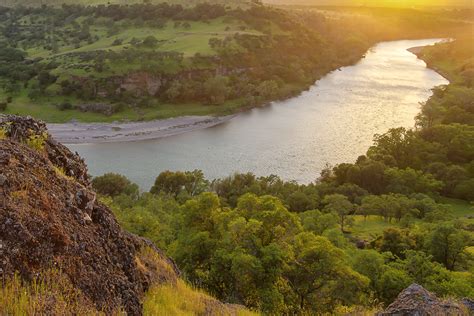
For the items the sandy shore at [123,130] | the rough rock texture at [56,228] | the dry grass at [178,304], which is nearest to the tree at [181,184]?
the sandy shore at [123,130]

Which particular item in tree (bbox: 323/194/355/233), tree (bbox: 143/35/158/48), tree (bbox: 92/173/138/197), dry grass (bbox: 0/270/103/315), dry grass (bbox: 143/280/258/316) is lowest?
tree (bbox: 323/194/355/233)

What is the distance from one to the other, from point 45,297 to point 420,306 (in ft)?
27.4

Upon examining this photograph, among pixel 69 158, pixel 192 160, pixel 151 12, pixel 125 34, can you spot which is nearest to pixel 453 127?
pixel 192 160

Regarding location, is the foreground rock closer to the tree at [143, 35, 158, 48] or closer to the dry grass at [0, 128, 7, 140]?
the dry grass at [0, 128, 7, 140]

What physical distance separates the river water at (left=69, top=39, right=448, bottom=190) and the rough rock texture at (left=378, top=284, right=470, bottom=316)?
165ft

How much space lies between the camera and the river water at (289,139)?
219 feet

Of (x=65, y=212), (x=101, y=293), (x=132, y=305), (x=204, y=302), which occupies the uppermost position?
(x=65, y=212)

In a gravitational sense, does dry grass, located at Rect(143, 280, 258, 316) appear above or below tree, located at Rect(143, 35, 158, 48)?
below

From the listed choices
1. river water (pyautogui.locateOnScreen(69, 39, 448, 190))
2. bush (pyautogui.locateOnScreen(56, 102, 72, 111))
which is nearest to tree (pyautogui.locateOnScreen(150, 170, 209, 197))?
river water (pyautogui.locateOnScreen(69, 39, 448, 190))

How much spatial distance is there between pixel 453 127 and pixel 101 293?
71.8 metres

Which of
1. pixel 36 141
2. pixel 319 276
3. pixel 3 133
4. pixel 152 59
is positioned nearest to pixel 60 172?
pixel 36 141

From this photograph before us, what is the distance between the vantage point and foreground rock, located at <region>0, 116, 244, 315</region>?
7.54 meters

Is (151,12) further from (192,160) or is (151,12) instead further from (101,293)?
(101,293)

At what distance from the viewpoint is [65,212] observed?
8.68 metres
